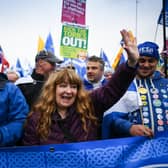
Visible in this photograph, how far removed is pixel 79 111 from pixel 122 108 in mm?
579

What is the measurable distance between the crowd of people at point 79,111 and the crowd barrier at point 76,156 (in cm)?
8

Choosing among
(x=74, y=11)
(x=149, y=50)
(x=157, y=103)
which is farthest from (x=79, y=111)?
(x=74, y=11)

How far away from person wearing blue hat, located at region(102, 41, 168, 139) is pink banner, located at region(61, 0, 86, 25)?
6577mm

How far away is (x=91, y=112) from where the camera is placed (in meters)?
3.67

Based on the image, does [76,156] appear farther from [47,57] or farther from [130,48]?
[47,57]

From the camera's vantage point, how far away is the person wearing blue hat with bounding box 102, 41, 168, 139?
3.91 metres

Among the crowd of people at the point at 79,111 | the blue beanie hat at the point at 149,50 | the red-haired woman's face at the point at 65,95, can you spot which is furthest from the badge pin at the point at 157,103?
the red-haired woman's face at the point at 65,95

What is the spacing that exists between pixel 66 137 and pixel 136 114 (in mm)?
774

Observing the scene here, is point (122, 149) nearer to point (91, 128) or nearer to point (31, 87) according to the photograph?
point (91, 128)

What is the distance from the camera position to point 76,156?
3430 millimetres

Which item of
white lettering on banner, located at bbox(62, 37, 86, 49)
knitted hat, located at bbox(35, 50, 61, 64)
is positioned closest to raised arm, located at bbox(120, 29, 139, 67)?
knitted hat, located at bbox(35, 50, 61, 64)

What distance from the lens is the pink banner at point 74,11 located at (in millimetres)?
10539

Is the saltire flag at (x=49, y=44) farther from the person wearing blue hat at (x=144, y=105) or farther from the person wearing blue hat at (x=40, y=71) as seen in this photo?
the person wearing blue hat at (x=144, y=105)

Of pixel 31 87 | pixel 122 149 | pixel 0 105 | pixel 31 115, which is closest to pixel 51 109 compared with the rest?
pixel 31 115
